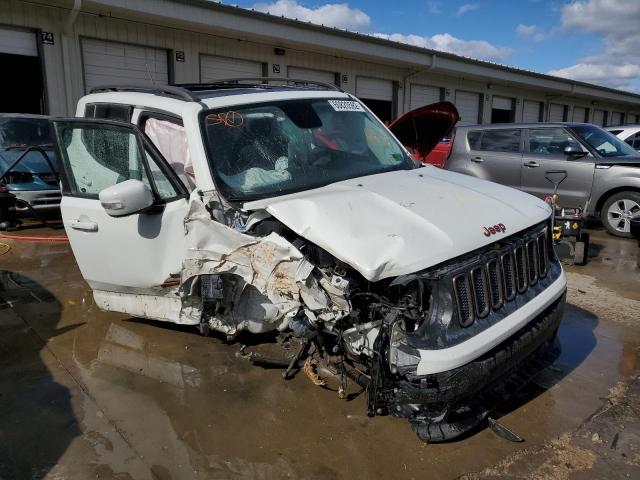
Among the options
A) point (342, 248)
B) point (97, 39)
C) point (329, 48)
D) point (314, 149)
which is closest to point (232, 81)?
point (314, 149)

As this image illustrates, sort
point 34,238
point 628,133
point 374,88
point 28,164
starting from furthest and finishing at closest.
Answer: point 374,88
point 628,133
point 28,164
point 34,238

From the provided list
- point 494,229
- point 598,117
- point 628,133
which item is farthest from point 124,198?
point 598,117

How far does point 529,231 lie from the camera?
3180 mm

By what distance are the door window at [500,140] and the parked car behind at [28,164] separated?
7.32m

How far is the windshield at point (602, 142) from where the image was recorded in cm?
822

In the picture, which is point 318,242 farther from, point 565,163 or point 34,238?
point 565,163

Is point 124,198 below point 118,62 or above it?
below

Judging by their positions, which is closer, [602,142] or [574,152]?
[574,152]

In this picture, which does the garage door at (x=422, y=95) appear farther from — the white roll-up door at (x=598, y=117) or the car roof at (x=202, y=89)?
the white roll-up door at (x=598, y=117)

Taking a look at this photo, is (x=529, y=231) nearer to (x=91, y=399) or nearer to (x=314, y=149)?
(x=314, y=149)

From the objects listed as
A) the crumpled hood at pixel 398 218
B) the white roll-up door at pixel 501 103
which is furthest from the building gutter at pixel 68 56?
the white roll-up door at pixel 501 103

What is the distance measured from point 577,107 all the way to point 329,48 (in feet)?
72.9

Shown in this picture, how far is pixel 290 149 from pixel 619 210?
21.5 feet

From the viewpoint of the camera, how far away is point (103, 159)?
13.2ft
